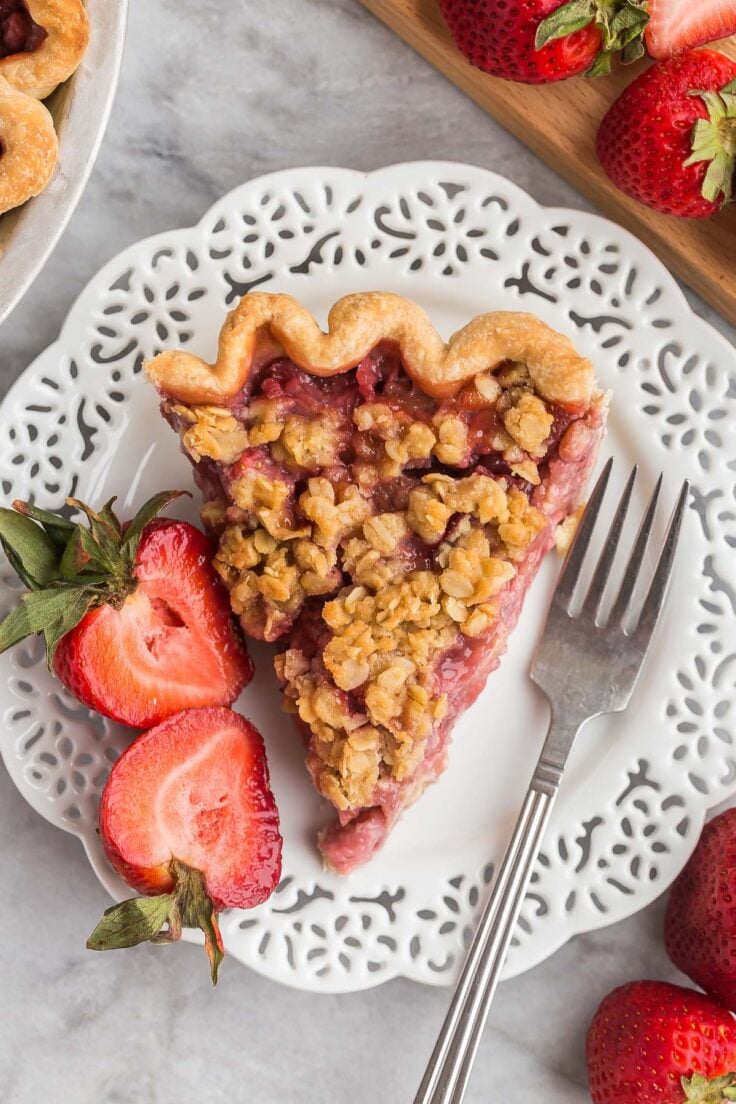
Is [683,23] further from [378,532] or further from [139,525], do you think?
[139,525]

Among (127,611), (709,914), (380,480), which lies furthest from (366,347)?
(709,914)

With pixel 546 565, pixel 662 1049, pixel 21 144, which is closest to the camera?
pixel 21 144

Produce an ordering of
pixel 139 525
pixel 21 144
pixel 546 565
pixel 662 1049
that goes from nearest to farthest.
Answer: pixel 21 144
pixel 139 525
pixel 662 1049
pixel 546 565

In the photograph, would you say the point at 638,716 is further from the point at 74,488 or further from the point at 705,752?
the point at 74,488

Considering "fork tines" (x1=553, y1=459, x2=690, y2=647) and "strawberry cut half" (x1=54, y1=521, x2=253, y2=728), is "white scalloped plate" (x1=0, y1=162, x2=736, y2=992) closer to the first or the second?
"fork tines" (x1=553, y1=459, x2=690, y2=647)

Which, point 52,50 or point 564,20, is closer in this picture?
point 52,50

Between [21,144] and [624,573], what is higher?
[21,144]
